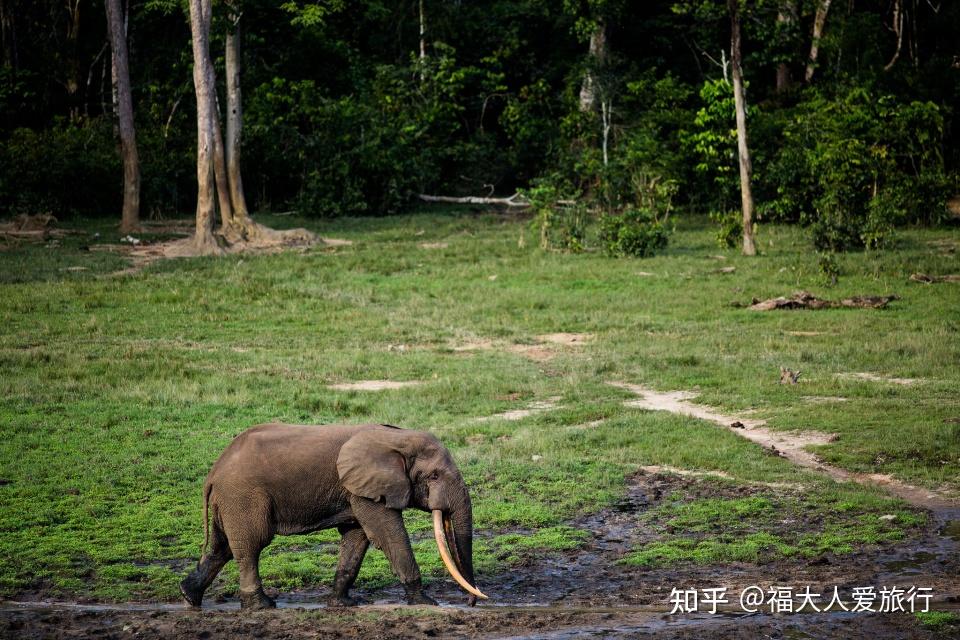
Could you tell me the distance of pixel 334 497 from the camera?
25.6 ft

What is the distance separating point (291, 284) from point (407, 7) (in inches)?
717

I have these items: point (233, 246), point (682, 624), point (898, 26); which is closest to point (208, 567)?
point (682, 624)

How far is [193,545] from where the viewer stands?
352 inches

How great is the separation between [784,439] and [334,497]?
554 cm

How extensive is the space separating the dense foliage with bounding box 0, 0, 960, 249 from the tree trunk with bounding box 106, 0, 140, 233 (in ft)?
4.37

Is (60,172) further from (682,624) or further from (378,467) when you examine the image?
(682,624)

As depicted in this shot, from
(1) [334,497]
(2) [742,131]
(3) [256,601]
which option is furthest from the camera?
(2) [742,131]

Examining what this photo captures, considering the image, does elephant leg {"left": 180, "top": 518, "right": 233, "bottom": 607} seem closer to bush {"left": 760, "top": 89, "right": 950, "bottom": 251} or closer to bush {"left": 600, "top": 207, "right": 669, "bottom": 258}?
bush {"left": 600, "top": 207, "right": 669, "bottom": 258}

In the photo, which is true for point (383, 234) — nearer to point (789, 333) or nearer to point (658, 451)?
point (789, 333)

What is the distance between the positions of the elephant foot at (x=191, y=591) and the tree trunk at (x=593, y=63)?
26.7m

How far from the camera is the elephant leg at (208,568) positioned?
7.75 meters

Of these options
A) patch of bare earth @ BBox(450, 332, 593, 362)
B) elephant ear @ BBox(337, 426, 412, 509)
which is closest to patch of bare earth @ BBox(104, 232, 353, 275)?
patch of bare earth @ BBox(450, 332, 593, 362)

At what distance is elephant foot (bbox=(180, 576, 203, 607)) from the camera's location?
7738 mm

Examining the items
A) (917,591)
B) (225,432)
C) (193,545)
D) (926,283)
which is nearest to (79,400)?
(225,432)
